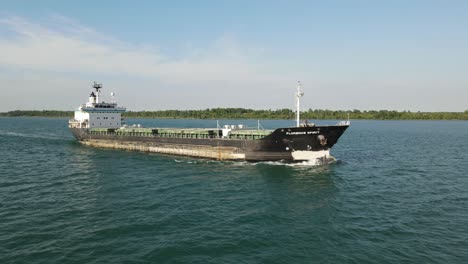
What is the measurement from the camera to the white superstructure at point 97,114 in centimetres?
6750

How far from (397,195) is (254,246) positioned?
15847 mm

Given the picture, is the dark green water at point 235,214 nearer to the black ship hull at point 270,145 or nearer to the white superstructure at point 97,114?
the black ship hull at point 270,145

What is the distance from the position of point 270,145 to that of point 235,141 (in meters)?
5.09

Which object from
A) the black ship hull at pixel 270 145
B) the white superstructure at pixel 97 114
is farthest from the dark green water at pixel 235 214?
the white superstructure at pixel 97 114

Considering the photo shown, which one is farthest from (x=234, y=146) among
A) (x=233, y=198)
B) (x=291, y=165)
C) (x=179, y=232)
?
(x=179, y=232)

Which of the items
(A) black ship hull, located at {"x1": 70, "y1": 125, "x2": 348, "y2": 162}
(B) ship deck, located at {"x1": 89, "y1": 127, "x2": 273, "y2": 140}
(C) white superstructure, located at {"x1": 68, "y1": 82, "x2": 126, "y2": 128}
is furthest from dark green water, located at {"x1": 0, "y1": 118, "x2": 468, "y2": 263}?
(C) white superstructure, located at {"x1": 68, "y1": 82, "x2": 126, "y2": 128}

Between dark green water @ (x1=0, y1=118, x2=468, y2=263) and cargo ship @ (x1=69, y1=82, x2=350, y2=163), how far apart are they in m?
1.95

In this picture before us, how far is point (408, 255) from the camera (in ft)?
49.5

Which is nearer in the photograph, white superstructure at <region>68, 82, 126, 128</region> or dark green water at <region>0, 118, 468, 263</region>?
dark green water at <region>0, 118, 468, 263</region>

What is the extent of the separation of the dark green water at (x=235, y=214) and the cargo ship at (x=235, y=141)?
195cm

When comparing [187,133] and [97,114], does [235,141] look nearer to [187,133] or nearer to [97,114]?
[187,133]

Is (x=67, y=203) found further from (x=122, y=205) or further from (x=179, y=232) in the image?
(x=179, y=232)

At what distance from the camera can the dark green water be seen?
15.3 metres

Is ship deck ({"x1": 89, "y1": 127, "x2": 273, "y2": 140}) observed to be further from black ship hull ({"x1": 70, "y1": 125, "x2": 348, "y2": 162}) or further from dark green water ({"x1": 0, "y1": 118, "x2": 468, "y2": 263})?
dark green water ({"x1": 0, "y1": 118, "x2": 468, "y2": 263})
